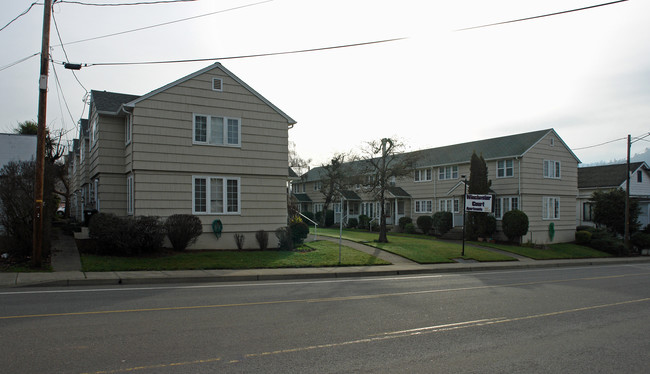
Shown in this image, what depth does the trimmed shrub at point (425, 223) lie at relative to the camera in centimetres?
3593

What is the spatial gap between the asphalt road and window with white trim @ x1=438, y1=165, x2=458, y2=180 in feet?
79.8

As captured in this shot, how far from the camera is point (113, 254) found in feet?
51.1

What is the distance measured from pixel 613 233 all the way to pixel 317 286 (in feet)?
106

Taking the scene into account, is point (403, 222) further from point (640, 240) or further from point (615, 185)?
point (615, 185)

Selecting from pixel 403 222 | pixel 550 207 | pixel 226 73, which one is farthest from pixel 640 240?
pixel 226 73

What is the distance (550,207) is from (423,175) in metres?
10.2

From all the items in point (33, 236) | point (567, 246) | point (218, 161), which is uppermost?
point (218, 161)

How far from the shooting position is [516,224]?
29.5 meters

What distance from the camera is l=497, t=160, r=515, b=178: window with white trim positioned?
3212 centimetres

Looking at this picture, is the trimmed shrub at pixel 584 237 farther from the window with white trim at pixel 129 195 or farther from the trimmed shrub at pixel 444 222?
the window with white trim at pixel 129 195

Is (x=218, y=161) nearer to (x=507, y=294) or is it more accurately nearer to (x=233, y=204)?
(x=233, y=204)

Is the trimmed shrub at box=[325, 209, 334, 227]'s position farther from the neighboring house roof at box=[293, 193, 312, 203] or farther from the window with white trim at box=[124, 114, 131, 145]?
the window with white trim at box=[124, 114, 131, 145]

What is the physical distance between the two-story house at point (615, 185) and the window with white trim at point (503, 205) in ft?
39.8

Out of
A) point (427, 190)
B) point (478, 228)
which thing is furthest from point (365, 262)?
point (427, 190)
